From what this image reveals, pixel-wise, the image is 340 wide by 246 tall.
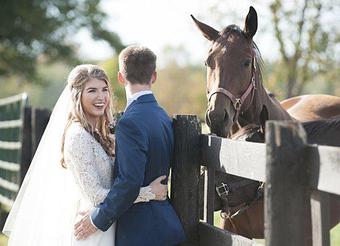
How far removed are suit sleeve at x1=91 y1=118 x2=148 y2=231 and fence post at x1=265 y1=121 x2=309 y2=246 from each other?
100cm

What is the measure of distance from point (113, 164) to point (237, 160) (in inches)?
32.2

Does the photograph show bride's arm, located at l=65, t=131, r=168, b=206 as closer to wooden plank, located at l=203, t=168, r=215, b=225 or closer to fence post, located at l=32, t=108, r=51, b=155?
wooden plank, located at l=203, t=168, r=215, b=225

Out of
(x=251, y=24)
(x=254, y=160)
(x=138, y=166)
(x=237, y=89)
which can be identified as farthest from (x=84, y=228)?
(x=251, y=24)

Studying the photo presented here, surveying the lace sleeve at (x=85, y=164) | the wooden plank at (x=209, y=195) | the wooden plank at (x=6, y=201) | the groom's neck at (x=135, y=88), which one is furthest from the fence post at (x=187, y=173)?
the wooden plank at (x=6, y=201)

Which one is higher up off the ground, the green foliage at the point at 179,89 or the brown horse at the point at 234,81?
the green foliage at the point at 179,89

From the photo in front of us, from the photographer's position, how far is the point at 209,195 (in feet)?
12.1

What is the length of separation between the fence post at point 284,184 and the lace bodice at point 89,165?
113 centimetres

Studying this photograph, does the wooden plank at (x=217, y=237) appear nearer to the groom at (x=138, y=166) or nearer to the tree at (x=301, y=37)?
the groom at (x=138, y=166)

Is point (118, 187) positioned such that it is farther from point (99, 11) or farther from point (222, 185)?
point (99, 11)

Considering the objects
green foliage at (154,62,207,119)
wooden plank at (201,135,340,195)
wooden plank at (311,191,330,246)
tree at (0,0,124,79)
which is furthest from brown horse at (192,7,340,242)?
tree at (0,0,124,79)

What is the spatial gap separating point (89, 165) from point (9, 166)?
7.21m

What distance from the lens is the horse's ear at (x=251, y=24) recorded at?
4.89m

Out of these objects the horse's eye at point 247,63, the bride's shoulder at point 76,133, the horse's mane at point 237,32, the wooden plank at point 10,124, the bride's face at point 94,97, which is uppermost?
the horse's mane at point 237,32

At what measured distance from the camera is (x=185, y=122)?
11.9 feet
